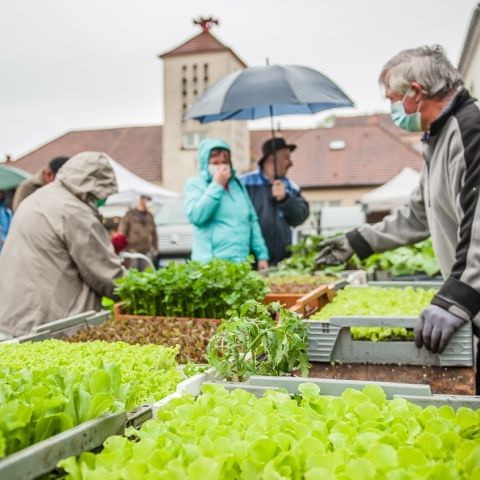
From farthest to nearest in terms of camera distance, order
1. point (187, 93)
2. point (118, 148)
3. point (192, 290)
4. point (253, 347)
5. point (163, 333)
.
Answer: point (118, 148) → point (187, 93) → point (192, 290) → point (163, 333) → point (253, 347)

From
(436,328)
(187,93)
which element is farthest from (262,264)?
(187,93)

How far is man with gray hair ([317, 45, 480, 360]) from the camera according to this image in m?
2.53

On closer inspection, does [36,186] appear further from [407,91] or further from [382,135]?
Result: [382,135]

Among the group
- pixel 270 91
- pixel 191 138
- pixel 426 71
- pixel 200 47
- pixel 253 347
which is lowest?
pixel 253 347

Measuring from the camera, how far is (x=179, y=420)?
1.44m

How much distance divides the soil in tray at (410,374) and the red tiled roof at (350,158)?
99.8ft

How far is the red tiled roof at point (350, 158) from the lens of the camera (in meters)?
32.8

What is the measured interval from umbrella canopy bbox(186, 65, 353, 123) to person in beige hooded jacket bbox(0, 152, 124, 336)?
2.45 meters

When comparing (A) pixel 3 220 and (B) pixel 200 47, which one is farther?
(B) pixel 200 47

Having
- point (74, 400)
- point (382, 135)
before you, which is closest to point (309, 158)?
point (382, 135)

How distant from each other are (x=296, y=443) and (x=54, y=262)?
271 centimetres

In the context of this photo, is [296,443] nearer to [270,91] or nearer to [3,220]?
[270,91]

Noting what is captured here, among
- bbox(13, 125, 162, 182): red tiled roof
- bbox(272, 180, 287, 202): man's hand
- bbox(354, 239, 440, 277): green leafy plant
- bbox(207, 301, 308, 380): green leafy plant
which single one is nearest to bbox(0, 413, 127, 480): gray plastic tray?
bbox(207, 301, 308, 380): green leafy plant

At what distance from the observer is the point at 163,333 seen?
2779 mm
